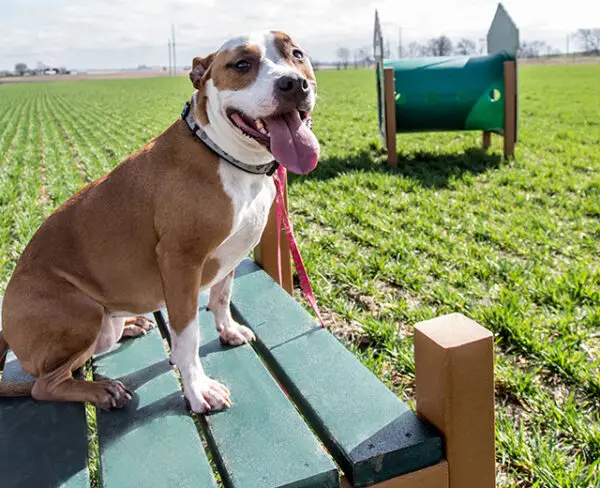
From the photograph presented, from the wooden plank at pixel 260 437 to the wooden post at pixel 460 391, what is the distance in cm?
32

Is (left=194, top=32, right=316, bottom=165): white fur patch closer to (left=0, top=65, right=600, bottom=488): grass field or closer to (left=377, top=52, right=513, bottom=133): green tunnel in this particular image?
(left=0, top=65, right=600, bottom=488): grass field

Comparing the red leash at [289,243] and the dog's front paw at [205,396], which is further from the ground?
the red leash at [289,243]

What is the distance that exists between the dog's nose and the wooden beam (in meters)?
1.13

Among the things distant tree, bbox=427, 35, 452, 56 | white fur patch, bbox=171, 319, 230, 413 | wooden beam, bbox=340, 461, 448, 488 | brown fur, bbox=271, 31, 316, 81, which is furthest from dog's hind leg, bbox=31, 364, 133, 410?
distant tree, bbox=427, 35, 452, 56

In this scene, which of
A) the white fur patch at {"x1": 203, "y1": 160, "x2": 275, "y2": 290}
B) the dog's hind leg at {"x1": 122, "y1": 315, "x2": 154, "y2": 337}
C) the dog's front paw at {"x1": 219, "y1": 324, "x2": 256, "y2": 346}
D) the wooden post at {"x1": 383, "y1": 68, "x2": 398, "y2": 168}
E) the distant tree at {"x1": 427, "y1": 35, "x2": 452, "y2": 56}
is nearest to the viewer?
the white fur patch at {"x1": 203, "y1": 160, "x2": 275, "y2": 290}

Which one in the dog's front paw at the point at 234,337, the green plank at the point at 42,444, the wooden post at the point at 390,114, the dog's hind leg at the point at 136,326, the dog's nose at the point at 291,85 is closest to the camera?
the green plank at the point at 42,444

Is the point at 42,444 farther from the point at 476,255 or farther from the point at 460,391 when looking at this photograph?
the point at 476,255

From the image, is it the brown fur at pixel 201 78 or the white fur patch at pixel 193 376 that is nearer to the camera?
the white fur patch at pixel 193 376

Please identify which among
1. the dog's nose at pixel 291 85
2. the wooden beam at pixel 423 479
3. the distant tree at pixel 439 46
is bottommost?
the wooden beam at pixel 423 479

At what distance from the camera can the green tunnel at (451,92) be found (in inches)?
294

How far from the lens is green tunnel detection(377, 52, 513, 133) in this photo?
7477 mm

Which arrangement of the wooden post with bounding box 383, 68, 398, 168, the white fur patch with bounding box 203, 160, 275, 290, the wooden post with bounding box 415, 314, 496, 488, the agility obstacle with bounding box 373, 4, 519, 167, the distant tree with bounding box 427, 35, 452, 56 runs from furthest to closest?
the distant tree with bounding box 427, 35, 452, 56 < the agility obstacle with bounding box 373, 4, 519, 167 < the wooden post with bounding box 383, 68, 398, 168 < the white fur patch with bounding box 203, 160, 275, 290 < the wooden post with bounding box 415, 314, 496, 488

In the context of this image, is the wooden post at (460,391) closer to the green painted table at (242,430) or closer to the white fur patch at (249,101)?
the green painted table at (242,430)

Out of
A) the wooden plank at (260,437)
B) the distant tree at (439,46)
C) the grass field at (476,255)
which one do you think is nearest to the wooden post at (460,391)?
the wooden plank at (260,437)
